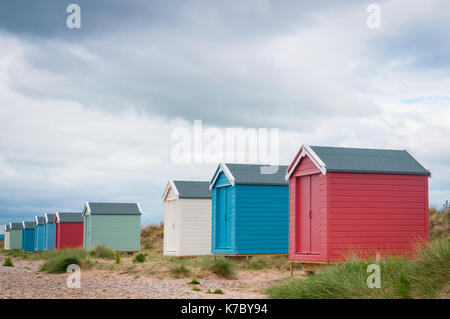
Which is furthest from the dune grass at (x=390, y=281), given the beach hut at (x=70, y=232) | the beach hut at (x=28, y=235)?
the beach hut at (x=28, y=235)

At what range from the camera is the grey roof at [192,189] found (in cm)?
2434

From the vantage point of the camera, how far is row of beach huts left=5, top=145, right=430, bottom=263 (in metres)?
13.3

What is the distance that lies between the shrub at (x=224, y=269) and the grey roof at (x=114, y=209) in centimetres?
1652

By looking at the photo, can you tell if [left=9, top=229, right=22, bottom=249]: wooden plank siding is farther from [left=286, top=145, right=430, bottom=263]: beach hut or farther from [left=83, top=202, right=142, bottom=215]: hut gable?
[left=286, top=145, right=430, bottom=263]: beach hut

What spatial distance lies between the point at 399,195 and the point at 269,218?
6.10m

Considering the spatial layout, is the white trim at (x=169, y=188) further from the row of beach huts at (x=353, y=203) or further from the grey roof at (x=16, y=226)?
the grey roof at (x=16, y=226)

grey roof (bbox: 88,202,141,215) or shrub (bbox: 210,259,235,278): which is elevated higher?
grey roof (bbox: 88,202,141,215)

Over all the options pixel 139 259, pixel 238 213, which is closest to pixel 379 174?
pixel 238 213

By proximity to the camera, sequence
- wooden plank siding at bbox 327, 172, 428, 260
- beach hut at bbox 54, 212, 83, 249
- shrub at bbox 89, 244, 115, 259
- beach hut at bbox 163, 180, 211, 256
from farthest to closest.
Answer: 1. beach hut at bbox 54, 212, 83, 249
2. shrub at bbox 89, 244, 115, 259
3. beach hut at bbox 163, 180, 211, 256
4. wooden plank siding at bbox 327, 172, 428, 260

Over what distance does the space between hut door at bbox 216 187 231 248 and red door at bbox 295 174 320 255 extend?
524 cm

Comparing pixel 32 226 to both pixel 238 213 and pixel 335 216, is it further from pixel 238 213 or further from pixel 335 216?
pixel 335 216

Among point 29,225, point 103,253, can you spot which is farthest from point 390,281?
point 29,225

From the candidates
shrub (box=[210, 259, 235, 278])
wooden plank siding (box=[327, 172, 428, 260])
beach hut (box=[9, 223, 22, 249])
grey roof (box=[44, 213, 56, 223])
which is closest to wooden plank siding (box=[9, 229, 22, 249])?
beach hut (box=[9, 223, 22, 249])

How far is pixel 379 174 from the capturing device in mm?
13703
